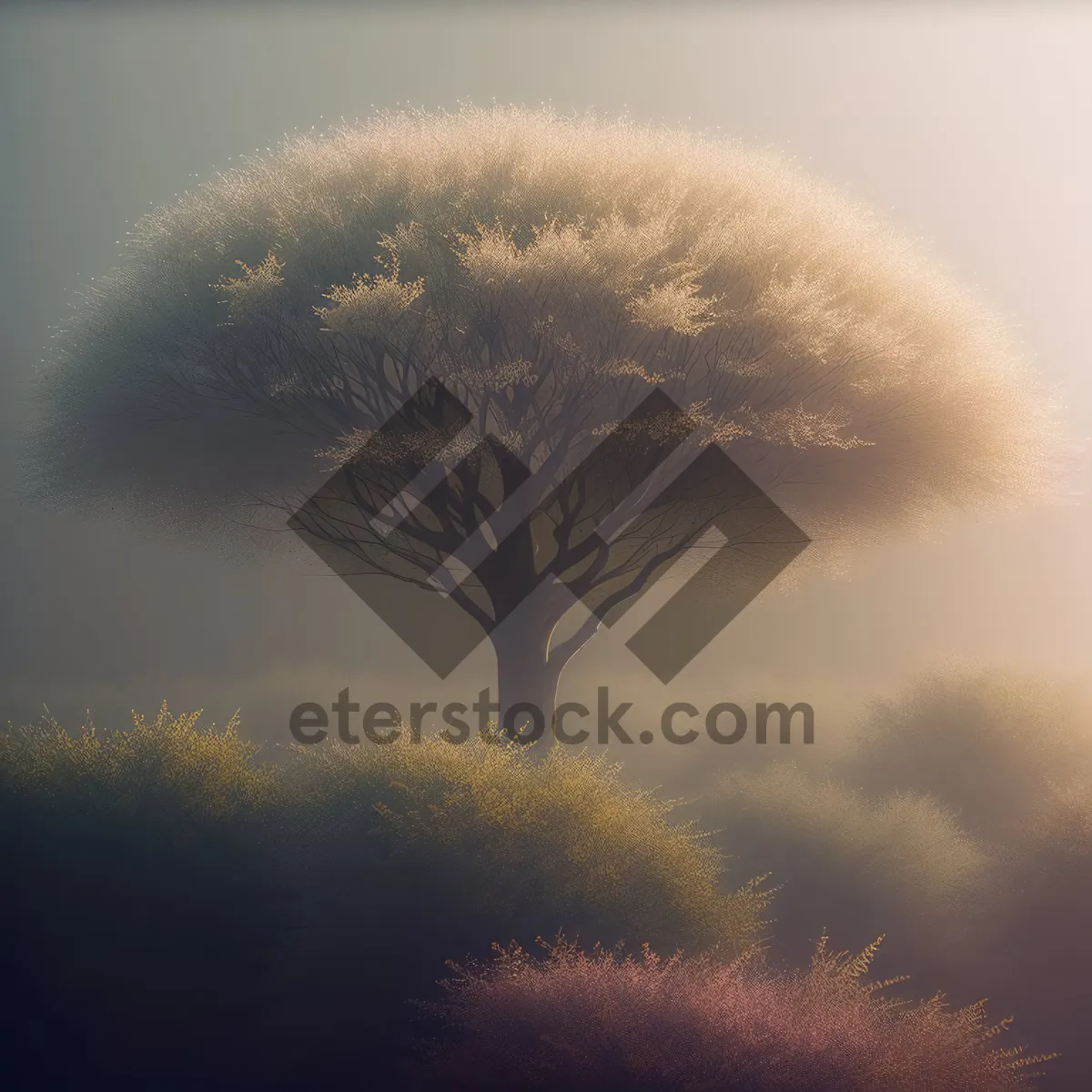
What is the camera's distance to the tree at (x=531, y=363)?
36.5 ft

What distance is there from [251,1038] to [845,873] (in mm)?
7090

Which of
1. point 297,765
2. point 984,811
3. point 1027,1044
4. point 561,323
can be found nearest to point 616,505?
point 561,323

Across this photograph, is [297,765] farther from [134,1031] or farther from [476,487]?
[476,487]

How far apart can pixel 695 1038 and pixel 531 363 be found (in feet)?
24.3

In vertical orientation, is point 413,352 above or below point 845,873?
above

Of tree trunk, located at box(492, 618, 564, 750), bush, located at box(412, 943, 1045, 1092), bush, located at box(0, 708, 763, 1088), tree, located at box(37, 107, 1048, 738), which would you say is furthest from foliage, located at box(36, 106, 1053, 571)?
bush, located at box(412, 943, 1045, 1092)

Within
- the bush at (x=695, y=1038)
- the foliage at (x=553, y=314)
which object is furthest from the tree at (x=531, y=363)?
the bush at (x=695, y=1038)

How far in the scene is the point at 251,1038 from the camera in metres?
7.56

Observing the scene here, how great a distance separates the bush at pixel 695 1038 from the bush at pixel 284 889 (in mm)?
1117

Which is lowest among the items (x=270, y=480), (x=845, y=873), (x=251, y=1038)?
(x=251, y=1038)

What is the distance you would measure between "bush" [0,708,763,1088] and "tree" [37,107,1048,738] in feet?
11.8

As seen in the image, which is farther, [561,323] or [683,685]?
[683,685]

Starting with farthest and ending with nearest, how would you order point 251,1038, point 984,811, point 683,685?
point 683,685 < point 984,811 < point 251,1038

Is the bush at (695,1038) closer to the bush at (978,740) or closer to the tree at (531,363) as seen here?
the tree at (531,363)
